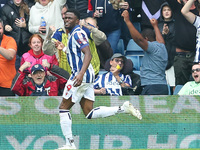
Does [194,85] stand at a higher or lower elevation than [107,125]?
higher

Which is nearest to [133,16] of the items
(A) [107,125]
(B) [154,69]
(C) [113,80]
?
(B) [154,69]

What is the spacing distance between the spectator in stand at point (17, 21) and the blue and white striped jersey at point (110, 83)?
220 cm

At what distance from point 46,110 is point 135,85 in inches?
78.2

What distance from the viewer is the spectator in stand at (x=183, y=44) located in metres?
11.2

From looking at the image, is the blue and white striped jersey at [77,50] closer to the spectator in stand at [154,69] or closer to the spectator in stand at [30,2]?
the spectator in stand at [154,69]

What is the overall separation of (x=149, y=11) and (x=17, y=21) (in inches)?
106

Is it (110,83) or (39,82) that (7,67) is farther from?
(110,83)

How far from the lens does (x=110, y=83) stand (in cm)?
1059

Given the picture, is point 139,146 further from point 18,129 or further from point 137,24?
point 137,24

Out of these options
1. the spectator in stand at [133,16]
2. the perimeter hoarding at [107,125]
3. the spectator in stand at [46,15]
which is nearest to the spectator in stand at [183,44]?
the spectator in stand at [133,16]

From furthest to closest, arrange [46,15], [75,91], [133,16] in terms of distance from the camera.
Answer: [133,16]
[46,15]
[75,91]

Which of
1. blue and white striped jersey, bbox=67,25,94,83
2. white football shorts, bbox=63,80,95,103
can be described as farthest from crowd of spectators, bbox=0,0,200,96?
white football shorts, bbox=63,80,95,103

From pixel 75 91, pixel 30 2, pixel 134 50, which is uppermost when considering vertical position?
pixel 30 2

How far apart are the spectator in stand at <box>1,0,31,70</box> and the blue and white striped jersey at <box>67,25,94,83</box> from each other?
3818 millimetres
